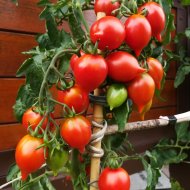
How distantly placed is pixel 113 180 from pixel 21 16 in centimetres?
A: 80

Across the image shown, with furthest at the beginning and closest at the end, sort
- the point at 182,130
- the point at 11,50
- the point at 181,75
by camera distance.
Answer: the point at 181,75
the point at 182,130
the point at 11,50

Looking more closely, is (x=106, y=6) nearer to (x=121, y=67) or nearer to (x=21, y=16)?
(x=121, y=67)

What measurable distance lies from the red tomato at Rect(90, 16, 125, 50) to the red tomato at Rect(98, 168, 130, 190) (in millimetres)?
206

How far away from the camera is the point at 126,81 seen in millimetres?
482

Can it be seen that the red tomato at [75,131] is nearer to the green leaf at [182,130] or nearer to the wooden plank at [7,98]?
the wooden plank at [7,98]

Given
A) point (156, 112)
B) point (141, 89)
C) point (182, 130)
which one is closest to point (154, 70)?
point (141, 89)

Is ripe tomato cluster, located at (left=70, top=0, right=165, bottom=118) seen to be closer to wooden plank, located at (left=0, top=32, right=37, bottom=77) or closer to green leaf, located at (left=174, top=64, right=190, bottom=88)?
wooden plank, located at (left=0, top=32, right=37, bottom=77)

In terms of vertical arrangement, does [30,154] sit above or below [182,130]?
above

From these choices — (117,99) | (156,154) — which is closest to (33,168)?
(117,99)

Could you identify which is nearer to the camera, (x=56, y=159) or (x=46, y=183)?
(x=56, y=159)

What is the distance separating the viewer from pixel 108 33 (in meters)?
0.45

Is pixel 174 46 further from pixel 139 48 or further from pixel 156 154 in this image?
pixel 139 48

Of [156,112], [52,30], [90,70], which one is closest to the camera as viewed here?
[90,70]

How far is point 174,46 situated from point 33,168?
1414 millimetres
